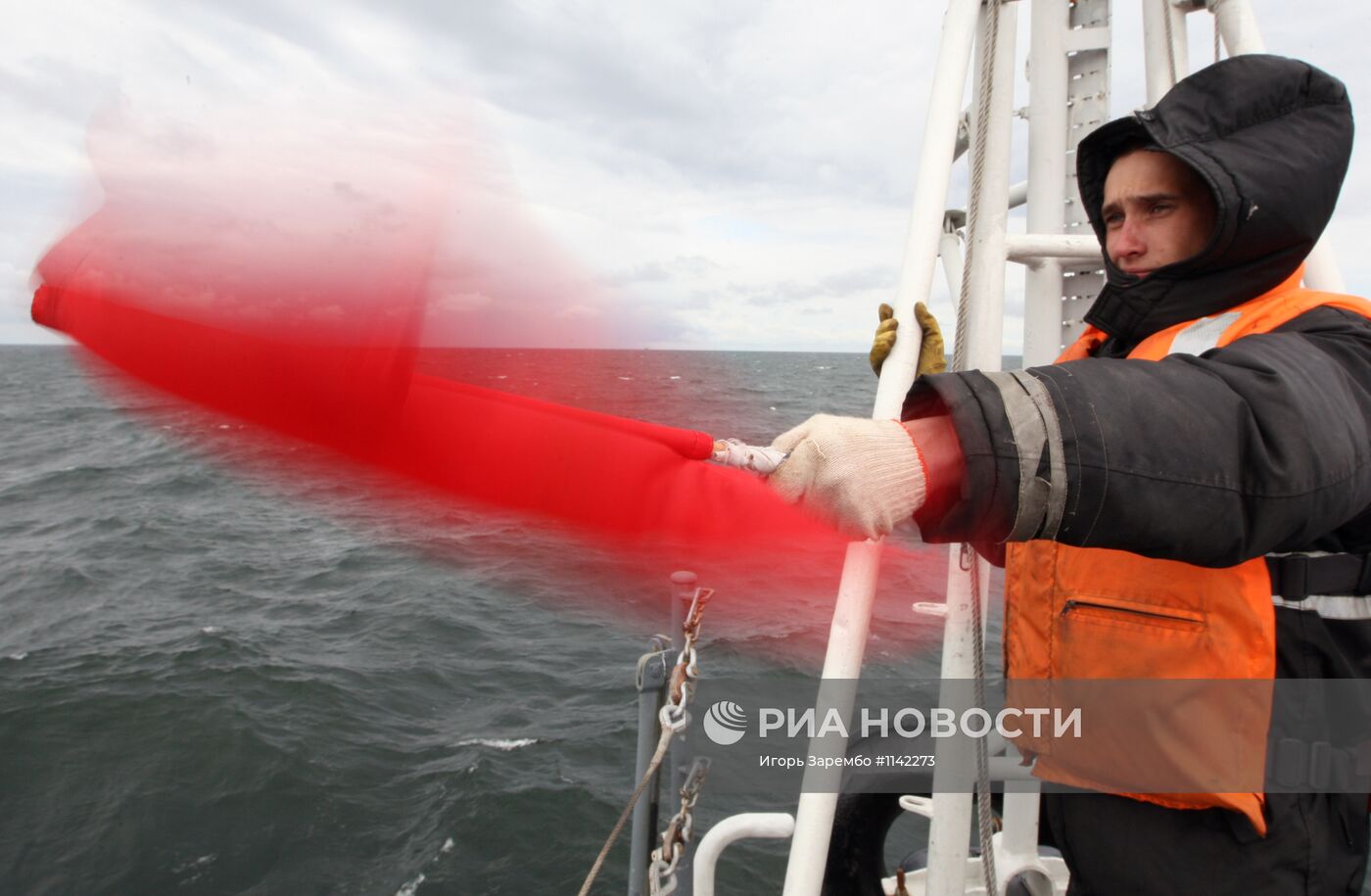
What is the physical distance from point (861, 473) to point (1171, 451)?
0.43 metres

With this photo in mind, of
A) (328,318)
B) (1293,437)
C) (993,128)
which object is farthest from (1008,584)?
(328,318)

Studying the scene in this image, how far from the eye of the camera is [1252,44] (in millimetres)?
2293

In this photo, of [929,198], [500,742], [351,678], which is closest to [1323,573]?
[929,198]

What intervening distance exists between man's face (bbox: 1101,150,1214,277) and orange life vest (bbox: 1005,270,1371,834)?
169 mm

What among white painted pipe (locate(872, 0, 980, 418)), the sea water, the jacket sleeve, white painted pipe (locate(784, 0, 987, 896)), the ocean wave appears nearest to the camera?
the jacket sleeve

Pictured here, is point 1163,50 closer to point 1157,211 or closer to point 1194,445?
point 1157,211

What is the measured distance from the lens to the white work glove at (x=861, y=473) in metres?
1.17

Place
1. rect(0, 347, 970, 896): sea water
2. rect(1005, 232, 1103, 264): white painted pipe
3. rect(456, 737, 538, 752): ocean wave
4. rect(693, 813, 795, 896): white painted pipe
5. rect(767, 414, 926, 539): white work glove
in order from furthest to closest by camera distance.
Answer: rect(456, 737, 538, 752): ocean wave < rect(0, 347, 970, 896): sea water < rect(693, 813, 795, 896): white painted pipe < rect(1005, 232, 1103, 264): white painted pipe < rect(767, 414, 926, 539): white work glove

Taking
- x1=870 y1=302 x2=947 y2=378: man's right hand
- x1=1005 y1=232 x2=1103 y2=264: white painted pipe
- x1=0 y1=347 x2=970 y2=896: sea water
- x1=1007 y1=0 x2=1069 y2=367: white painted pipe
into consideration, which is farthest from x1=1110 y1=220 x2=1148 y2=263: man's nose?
x1=0 y1=347 x2=970 y2=896: sea water

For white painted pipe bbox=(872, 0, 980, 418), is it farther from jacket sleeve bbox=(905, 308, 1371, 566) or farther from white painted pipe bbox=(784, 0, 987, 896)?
jacket sleeve bbox=(905, 308, 1371, 566)

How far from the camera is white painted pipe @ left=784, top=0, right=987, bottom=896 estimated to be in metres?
1.66

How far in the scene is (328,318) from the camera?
206 centimetres

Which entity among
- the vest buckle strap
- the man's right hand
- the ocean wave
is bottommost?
the ocean wave

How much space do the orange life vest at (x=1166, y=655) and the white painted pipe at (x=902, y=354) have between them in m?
0.40
